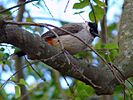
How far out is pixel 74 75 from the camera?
2.45m

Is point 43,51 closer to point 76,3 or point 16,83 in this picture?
point 76,3

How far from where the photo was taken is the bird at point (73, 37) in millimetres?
3156

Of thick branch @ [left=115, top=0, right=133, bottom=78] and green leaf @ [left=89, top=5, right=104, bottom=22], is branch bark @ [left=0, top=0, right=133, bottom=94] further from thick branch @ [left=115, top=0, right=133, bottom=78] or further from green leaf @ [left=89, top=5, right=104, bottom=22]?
green leaf @ [left=89, top=5, right=104, bottom=22]

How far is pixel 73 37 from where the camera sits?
3.37m

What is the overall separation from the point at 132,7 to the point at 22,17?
47.9 inches

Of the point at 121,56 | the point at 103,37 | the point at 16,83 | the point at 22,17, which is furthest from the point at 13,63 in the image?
the point at 121,56

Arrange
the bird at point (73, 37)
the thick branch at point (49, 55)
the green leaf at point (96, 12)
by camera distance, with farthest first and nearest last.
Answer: the bird at point (73, 37), the green leaf at point (96, 12), the thick branch at point (49, 55)

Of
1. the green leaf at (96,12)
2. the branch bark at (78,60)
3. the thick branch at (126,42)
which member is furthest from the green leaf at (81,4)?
the thick branch at (126,42)

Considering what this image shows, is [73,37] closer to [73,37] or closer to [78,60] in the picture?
[73,37]

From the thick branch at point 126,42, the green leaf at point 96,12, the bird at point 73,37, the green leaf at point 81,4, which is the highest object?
the green leaf at point 81,4

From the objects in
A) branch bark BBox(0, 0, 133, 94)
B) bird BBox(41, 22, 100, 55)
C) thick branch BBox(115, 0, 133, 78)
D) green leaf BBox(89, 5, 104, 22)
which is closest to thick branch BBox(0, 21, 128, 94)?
branch bark BBox(0, 0, 133, 94)

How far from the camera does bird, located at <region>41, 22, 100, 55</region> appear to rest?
124 inches

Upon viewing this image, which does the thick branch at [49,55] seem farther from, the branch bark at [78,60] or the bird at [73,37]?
the bird at [73,37]

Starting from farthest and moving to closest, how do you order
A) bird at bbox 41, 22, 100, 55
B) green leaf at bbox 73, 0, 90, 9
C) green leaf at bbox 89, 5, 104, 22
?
bird at bbox 41, 22, 100, 55, green leaf at bbox 89, 5, 104, 22, green leaf at bbox 73, 0, 90, 9
